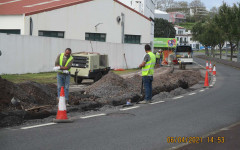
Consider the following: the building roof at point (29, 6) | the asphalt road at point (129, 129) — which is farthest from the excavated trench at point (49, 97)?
the building roof at point (29, 6)

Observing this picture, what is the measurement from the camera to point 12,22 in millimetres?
34531

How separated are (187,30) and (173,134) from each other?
187 metres

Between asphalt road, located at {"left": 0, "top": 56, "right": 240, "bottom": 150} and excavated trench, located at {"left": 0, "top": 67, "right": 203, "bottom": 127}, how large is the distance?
3.21 ft

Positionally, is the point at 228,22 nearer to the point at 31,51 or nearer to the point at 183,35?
the point at 31,51

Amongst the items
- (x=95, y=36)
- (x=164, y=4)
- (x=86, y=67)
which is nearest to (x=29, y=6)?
(x=95, y=36)

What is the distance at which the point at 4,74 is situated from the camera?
79.4 feet

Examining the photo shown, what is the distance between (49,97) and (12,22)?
23.9 m

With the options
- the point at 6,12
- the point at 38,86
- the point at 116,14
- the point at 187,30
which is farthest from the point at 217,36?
the point at 187,30

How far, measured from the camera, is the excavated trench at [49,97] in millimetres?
9599

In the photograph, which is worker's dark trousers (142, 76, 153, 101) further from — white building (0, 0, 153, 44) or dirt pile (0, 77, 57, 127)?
white building (0, 0, 153, 44)

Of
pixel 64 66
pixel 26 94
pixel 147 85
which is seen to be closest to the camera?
pixel 26 94

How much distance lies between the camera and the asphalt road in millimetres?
6969

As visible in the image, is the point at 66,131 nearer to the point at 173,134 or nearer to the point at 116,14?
the point at 173,134

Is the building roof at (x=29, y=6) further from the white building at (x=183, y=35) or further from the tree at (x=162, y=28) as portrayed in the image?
the white building at (x=183, y=35)
